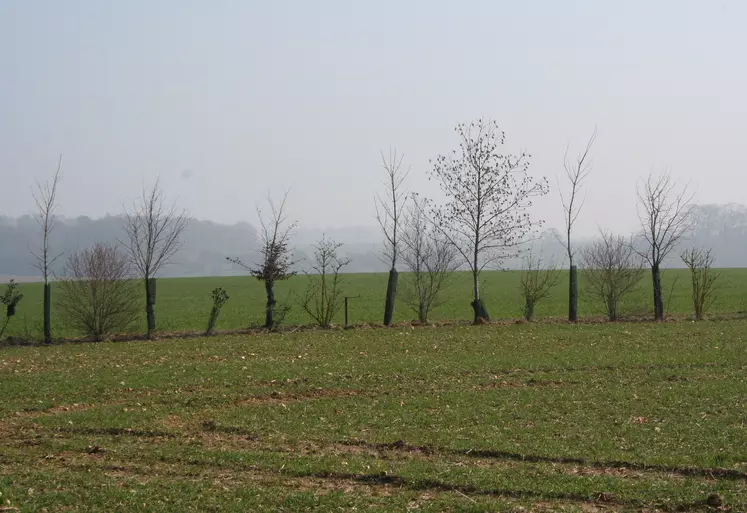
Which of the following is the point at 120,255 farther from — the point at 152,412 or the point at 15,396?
the point at 152,412

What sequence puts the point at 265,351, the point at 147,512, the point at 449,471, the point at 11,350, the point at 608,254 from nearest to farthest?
the point at 147,512
the point at 449,471
the point at 265,351
the point at 11,350
the point at 608,254

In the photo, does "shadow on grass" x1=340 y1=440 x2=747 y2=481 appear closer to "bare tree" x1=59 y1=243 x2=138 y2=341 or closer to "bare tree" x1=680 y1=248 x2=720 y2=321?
"bare tree" x1=59 y1=243 x2=138 y2=341

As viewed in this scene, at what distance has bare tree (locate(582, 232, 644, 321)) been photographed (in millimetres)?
32094

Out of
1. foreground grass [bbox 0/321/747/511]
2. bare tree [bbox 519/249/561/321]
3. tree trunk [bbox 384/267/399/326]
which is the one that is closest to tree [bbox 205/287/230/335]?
tree trunk [bbox 384/267/399/326]

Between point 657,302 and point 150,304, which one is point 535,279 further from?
→ point 150,304

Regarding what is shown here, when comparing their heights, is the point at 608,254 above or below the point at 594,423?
above

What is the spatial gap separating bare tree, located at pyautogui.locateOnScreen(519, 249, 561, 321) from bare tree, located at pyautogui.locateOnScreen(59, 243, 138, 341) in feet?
50.2

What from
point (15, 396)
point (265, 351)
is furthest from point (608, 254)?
point (15, 396)

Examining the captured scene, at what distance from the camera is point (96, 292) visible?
28469mm

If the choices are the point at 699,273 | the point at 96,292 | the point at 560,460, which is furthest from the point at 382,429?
the point at 699,273

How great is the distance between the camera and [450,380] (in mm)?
16656

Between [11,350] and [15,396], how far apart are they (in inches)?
446

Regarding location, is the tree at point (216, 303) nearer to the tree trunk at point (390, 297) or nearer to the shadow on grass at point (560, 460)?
the tree trunk at point (390, 297)

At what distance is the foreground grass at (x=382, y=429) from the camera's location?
8.41m
